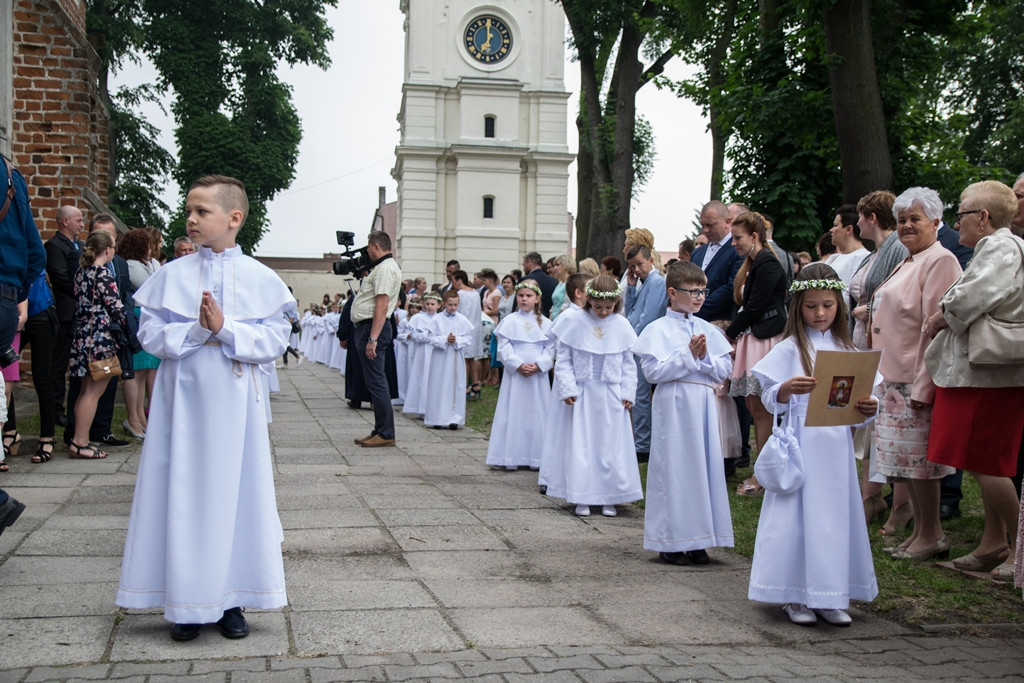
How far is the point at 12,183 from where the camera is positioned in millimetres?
5977

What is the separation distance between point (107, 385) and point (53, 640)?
241 inches

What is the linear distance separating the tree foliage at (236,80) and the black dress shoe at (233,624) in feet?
114

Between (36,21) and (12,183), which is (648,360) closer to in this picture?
(12,183)

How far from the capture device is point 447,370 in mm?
14102

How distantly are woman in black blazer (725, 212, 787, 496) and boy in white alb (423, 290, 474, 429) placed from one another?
18.7 ft

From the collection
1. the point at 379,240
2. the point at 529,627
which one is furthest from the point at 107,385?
the point at 529,627

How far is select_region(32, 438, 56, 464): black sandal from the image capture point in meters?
9.43

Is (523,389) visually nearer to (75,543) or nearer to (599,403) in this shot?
(599,403)

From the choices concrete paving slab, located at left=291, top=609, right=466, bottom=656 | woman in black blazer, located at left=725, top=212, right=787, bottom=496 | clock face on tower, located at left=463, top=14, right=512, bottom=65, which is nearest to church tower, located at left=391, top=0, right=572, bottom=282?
clock face on tower, located at left=463, top=14, right=512, bottom=65

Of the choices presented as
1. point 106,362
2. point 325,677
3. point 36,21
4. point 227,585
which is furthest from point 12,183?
point 36,21

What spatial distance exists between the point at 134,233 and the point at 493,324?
353 inches

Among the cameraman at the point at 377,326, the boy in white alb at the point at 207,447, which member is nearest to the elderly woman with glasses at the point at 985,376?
the boy in white alb at the point at 207,447

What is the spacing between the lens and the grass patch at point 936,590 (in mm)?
5500

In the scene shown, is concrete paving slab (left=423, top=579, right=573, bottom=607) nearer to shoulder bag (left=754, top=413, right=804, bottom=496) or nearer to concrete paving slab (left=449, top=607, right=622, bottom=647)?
concrete paving slab (left=449, top=607, right=622, bottom=647)
